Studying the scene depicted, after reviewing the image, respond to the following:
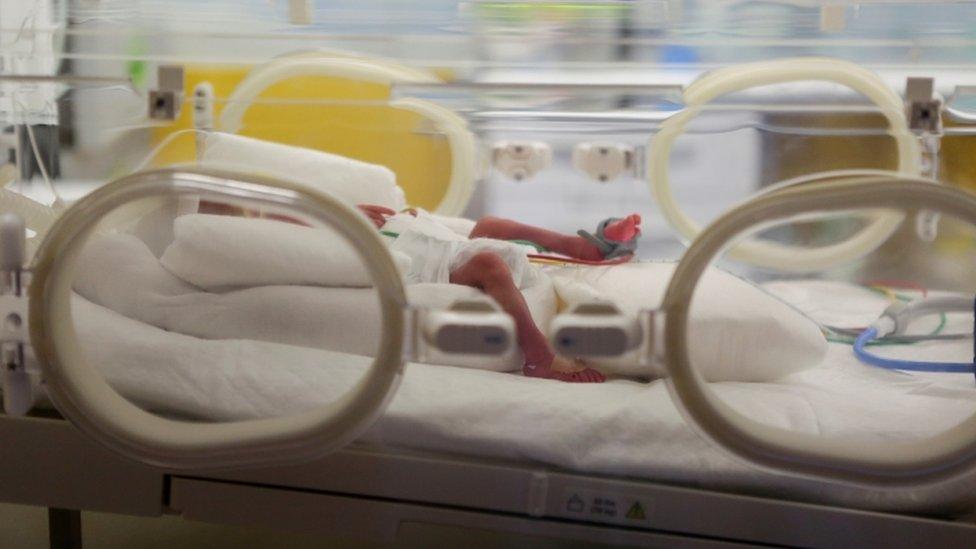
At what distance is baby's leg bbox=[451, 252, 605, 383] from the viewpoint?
1270mm

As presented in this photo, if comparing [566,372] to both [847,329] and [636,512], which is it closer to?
[636,512]

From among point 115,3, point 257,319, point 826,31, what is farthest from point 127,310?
point 826,31

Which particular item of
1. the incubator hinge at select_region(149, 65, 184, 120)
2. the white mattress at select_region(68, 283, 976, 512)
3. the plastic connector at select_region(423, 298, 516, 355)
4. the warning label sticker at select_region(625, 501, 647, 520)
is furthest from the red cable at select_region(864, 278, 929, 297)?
the incubator hinge at select_region(149, 65, 184, 120)

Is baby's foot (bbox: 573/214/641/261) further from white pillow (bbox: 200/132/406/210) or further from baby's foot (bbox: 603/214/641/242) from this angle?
white pillow (bbox: 200/132/406/210)

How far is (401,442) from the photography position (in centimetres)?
116

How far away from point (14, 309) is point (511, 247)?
66 cm

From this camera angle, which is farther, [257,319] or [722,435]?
[257,319]

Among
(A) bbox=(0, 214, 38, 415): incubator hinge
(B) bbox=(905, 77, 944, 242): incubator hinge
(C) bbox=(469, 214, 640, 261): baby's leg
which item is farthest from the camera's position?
(C) bbox=(469, 214, 640, 261): baby's leg

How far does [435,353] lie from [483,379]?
0.18 metres

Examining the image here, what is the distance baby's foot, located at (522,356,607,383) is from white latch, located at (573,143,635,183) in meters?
0.34

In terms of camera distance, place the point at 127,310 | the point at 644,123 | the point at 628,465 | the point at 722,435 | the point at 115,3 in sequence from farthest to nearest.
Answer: the point at 115,3 < the point at 644,123 < the point at 127,310 < the point at 628,465 < the point at 722,435

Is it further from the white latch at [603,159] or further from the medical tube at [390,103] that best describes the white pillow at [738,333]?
the medical tube at [390,103]

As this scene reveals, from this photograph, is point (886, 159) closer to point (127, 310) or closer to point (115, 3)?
point (127, 310)

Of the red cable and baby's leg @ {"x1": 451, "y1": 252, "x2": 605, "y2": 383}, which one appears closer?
baby's leg @ {"x1": 451, "y1": 252, "x2": 605, "y2": 383}
